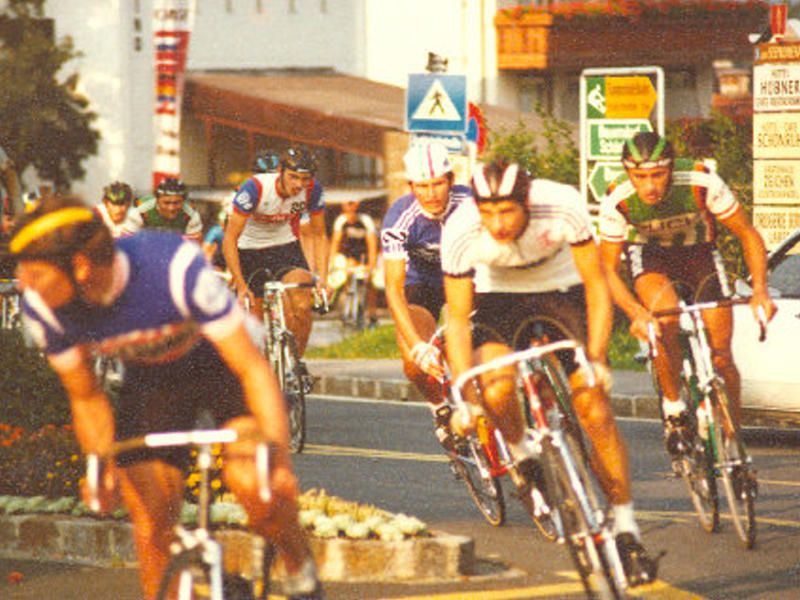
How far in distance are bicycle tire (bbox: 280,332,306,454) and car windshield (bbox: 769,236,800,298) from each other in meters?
3.14

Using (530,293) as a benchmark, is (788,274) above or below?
below

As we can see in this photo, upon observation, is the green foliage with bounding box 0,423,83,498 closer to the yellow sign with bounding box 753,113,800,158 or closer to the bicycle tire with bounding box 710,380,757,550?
the bicycle tire with bounding box 710,380,757,550

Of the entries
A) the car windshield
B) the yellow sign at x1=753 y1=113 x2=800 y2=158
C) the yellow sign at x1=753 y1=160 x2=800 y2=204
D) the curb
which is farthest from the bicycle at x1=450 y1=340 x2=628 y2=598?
the yellow sign at x1=753 y1=160 x2=800 y2=204

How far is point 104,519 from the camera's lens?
10.4 meters

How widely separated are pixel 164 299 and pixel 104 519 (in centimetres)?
381

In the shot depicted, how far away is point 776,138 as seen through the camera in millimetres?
20312

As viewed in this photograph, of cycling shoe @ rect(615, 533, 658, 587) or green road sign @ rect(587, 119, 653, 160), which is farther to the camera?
green road sign @ rect(587, 119, 653, 160)

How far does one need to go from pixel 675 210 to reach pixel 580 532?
3.34 meters

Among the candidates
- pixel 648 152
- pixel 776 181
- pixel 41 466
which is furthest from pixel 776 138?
pixel 41 466

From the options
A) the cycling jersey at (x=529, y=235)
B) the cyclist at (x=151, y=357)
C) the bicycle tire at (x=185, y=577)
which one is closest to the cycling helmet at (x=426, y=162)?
the cycling jersey at (x=529, y=235)

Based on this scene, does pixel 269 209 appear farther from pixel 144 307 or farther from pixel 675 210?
pixel 144 307

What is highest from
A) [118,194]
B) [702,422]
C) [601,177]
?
[118,194]

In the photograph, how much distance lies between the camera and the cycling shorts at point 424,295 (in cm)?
1229

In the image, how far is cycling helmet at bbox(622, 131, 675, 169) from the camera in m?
10.6
